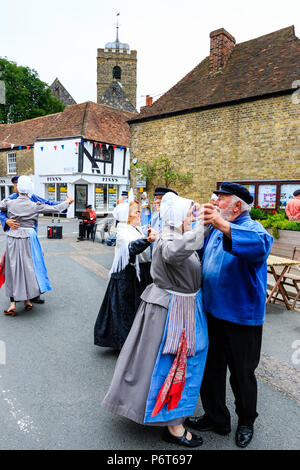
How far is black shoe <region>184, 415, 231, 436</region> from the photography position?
2.55m

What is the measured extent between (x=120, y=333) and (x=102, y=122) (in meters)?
24.3

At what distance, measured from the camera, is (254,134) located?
14.5m

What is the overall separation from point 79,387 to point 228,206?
2156 millimetres

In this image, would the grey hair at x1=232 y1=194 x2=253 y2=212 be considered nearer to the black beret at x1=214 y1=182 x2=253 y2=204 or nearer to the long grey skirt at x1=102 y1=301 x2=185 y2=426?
the black beret at x1=214 y1=182 x2=253 y2=204

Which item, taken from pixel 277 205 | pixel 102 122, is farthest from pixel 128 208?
pixel 102 122

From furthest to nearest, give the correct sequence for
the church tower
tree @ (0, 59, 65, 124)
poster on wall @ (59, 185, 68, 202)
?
1. the church tower
2. tree @ (0, 59, 65, 124)
3. poster on wall @ (59, 185, 68, 202)

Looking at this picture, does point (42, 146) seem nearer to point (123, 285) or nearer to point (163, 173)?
point (163, 173)

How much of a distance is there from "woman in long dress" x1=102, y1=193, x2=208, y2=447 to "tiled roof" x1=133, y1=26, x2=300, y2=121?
528 inches

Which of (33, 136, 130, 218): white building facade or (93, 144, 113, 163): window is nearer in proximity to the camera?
(33, 136, 130, 218): white building facade

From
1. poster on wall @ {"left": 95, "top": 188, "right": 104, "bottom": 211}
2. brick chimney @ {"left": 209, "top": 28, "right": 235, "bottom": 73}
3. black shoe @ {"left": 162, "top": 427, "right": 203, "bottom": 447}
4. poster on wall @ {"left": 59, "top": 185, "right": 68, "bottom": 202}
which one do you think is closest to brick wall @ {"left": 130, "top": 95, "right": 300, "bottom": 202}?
brick chimney @ {"left": 209, "top": 28, "right": 235, "bottom": 73}

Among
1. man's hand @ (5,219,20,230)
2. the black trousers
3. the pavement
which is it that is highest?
man's hand @ (5,219,20,230)

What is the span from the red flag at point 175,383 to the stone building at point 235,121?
1272 centimetres

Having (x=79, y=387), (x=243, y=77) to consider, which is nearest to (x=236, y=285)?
(x=79, y=387)
